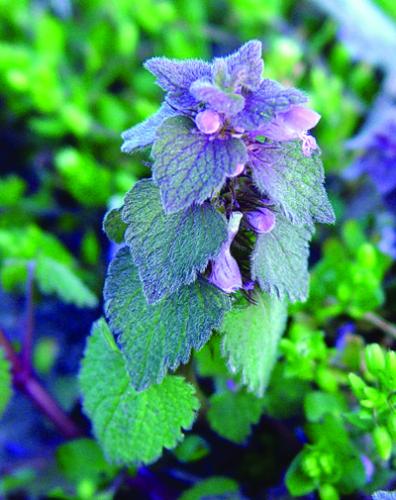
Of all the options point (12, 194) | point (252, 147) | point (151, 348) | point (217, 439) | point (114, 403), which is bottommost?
point (12, 194)

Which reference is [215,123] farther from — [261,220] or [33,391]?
[33,391]

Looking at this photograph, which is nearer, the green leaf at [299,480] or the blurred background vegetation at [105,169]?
the green leaf at [299,480]

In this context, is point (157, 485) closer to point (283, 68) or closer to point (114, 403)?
point (114, 403)

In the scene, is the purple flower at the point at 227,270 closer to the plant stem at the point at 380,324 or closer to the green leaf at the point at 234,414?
the green leaf at the point at 234,414

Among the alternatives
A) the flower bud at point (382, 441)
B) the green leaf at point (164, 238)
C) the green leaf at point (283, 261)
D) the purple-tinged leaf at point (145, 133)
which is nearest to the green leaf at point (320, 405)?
the flower bud at point (382, 441)

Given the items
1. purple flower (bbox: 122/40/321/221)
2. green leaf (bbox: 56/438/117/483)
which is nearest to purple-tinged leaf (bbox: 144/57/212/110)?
purple flower (bbox: 122/40/321/221)

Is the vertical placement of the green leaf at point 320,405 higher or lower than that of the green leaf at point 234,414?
higher

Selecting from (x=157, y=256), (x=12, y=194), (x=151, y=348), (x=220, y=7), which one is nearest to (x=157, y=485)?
(x=151, y=348)
